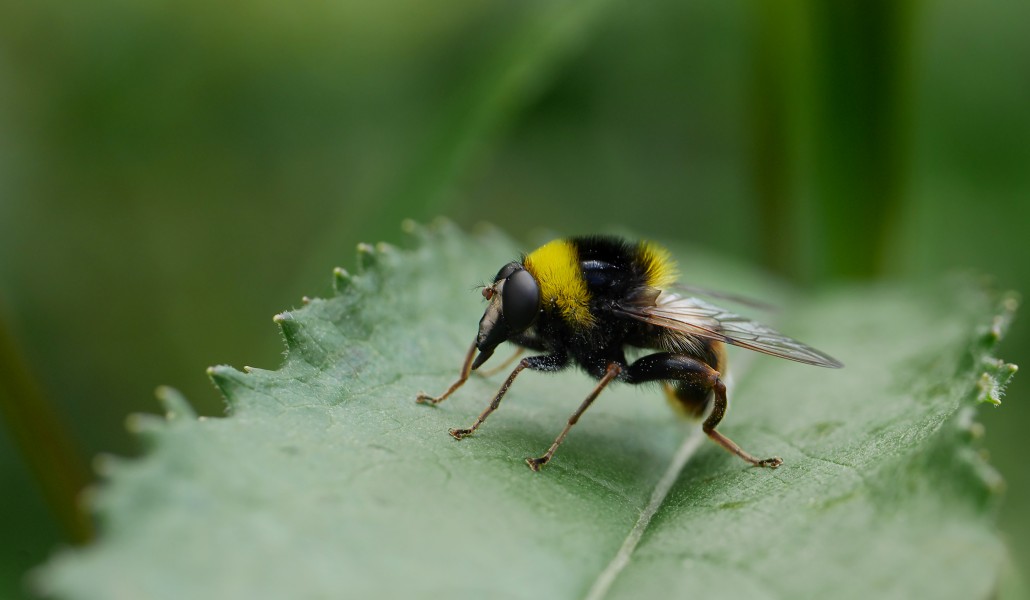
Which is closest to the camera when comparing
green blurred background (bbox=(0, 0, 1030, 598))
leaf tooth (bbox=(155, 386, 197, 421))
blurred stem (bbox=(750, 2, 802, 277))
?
leaf tooth (bbox=(155, 386, 197, 421))

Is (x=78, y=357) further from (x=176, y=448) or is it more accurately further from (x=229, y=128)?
(x=176, y=448)

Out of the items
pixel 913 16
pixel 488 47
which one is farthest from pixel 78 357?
pixel 913 16

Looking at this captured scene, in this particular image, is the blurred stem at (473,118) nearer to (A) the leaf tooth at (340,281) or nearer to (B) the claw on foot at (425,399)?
(A) the leaf tooth at (340,281)

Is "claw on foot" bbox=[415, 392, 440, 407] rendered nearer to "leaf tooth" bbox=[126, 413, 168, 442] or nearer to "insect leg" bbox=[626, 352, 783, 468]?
"insect leg" bbox=[626, 352, 783, 468]

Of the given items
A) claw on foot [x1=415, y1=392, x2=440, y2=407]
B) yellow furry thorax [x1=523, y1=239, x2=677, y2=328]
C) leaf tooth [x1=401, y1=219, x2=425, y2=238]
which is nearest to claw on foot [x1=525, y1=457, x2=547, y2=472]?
claw on foot [x1=415, y1=392, x2=440, y2=407]

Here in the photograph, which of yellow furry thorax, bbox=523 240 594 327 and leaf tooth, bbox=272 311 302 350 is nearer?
leaf tooth, bbox=272 311 302 350

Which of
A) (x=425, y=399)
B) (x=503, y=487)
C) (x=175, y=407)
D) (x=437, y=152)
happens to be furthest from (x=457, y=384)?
(x=437, y=152)

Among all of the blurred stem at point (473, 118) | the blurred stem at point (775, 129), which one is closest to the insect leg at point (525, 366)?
the blurred stem at point (473, 118)
